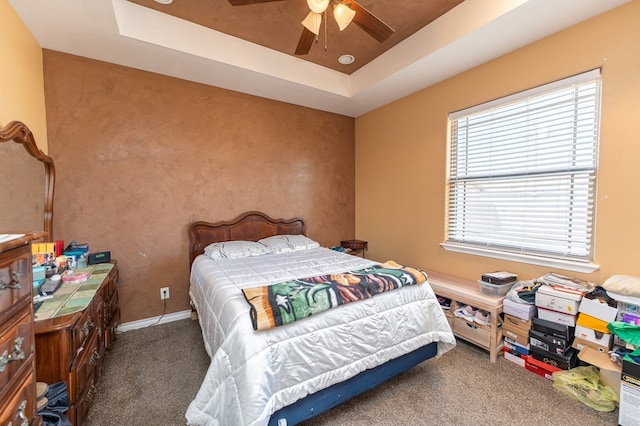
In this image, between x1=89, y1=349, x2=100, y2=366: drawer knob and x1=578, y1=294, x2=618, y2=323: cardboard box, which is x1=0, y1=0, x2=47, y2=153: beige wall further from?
x1=578, y1=294, x2=618, y2=323: cardboard box

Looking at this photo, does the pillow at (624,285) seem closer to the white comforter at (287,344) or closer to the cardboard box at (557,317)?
the cardboard box at (557,317)

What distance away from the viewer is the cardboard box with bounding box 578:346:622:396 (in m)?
1.71

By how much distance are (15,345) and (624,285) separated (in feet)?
9.65

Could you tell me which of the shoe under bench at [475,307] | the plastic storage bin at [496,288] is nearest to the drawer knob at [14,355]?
the shoe under bench at [475,307]

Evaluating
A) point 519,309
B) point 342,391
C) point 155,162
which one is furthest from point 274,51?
point 519,309

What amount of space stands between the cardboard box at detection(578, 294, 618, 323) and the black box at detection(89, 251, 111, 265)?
12.5 feet

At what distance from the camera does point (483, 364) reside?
2238mm

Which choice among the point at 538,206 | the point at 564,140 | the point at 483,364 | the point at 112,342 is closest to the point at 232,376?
the point at 112,342

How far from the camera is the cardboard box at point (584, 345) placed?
182cm

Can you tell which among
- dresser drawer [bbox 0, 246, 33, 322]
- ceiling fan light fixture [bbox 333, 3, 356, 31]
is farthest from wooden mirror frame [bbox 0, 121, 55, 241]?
ceiling fan light fixture [bbox 333, 3, 356, 31]

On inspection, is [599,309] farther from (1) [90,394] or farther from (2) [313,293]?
(1) [90,394]

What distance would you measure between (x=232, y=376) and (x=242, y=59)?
2.76 m

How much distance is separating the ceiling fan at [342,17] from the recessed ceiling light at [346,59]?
116cm

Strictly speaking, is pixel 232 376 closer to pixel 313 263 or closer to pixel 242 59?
pixel 313 263
